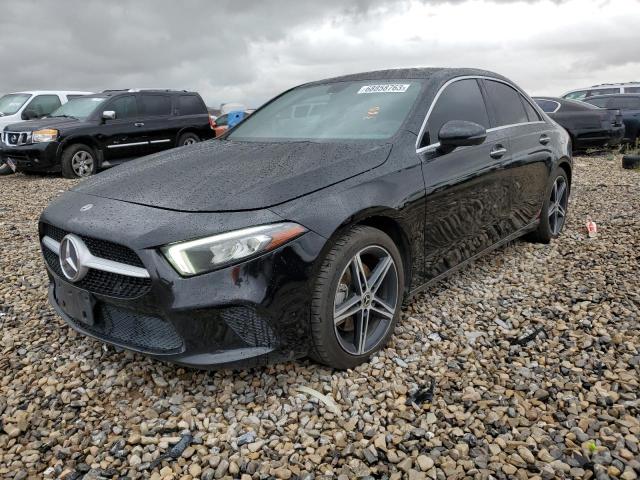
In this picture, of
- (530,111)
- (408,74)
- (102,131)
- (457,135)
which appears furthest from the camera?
(102,131)

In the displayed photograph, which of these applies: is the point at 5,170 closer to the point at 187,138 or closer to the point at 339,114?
the point at 187,138

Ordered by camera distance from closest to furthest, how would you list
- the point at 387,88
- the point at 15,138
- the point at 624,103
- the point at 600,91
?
the point at 387,88
the point at 15,138
the point at 624,103
the point at 600,91

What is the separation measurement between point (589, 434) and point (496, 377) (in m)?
0.51

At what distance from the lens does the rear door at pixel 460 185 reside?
9.58 ft

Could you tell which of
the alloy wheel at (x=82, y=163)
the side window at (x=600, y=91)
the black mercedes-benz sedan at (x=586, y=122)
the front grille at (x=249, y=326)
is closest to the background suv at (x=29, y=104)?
the alloy wheel at (x=82, y=163)

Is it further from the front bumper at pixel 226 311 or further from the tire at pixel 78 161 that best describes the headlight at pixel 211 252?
the tire at pixel 78 161

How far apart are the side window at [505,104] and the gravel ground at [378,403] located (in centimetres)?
136

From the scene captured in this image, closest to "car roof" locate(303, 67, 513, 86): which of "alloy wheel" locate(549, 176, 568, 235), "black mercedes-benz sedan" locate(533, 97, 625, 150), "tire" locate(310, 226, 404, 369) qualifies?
"tire" locate(310, 226, 404, 369)

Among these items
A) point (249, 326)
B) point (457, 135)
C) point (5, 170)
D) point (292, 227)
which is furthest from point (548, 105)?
point (5, 170)

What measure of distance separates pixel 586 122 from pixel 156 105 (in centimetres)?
902

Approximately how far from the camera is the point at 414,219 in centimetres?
275

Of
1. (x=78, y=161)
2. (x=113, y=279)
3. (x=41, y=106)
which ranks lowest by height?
(x=113, y=279)

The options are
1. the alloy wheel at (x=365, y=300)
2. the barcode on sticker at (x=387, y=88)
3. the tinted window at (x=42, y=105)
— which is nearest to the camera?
the alloy wheel at (x=365, y=300)

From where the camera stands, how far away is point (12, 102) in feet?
37.0
